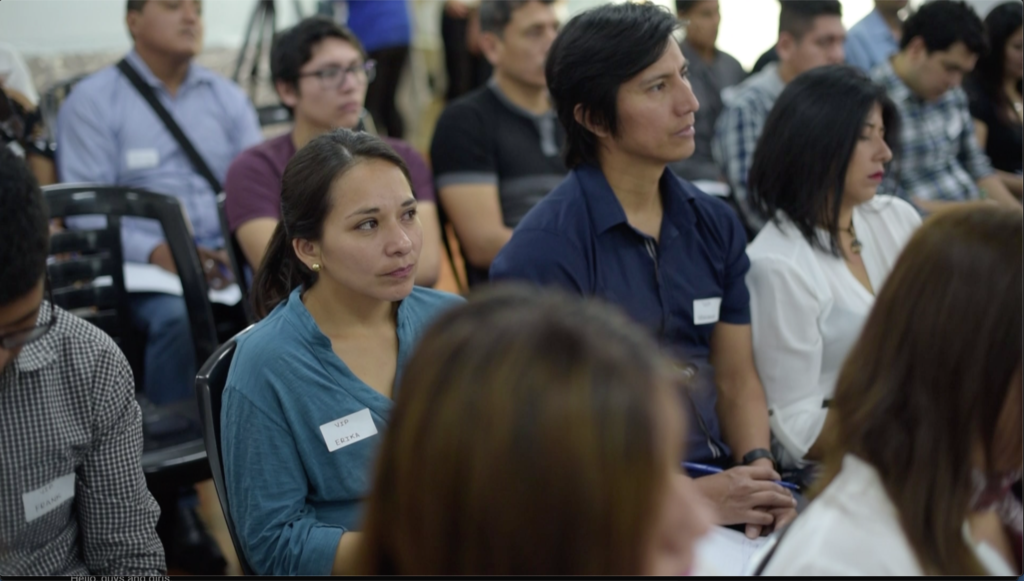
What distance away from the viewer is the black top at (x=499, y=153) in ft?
9.20

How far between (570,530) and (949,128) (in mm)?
3244

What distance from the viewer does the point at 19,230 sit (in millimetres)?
1319

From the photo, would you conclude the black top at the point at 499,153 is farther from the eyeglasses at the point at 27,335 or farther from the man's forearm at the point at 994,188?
the man's forearm at the point at 994,188

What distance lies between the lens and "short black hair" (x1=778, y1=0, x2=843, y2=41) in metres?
3.39

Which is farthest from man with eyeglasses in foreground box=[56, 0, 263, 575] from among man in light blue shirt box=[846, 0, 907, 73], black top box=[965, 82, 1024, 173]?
black top box=[965, 82, 1024, 173]

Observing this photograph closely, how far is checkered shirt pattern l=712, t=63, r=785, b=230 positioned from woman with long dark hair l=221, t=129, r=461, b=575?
5.27 ft

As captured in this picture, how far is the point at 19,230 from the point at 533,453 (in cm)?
100

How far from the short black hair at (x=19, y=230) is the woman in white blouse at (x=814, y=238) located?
143 centimetres

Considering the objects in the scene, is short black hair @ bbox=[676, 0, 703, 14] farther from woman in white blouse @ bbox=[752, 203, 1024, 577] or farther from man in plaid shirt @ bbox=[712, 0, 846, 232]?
woman in white blouse @ bbox=[752, 203, 1024, 577]

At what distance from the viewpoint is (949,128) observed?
338cm

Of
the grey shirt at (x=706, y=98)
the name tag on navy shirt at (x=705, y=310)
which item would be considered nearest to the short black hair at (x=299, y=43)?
the grey shirt at (x=706, y=98)

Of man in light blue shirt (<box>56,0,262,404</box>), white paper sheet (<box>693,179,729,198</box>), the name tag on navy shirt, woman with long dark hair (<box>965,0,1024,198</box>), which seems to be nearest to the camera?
the name tag on navy shirt

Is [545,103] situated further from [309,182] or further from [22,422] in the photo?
[22,422]

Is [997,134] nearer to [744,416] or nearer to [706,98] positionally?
[706,98]
